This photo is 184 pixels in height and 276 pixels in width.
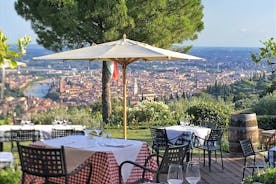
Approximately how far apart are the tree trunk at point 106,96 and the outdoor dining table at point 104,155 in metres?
10.3

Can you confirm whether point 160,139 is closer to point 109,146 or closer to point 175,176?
point 109,146

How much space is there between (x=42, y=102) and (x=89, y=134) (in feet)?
33.7

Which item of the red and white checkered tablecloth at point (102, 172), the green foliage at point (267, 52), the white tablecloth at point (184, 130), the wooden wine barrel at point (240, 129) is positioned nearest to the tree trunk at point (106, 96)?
the wooden wine barrel at point (240, 129)

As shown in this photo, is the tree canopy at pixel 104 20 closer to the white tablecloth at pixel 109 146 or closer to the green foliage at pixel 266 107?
the green foliage at pixel 266 107

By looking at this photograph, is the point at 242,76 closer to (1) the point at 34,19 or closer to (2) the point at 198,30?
(2) the point at 198,30

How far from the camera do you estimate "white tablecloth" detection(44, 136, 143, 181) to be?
251 inches

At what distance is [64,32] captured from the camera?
17.6 meters

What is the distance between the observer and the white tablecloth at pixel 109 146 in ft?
20.9

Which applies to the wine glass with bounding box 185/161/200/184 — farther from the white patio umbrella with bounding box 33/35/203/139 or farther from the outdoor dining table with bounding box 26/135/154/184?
the white patio umbrella with bounding box 33/35/203/139

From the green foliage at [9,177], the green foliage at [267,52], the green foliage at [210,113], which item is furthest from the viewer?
the green foliage at [210,113]

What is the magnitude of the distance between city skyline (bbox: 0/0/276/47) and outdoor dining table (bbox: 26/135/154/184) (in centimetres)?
917

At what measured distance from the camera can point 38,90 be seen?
16.2 metres

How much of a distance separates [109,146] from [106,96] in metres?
11.5

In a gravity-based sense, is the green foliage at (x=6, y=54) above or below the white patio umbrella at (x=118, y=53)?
below
